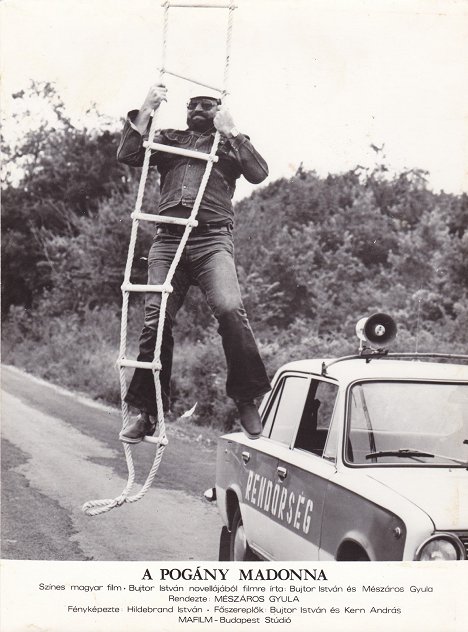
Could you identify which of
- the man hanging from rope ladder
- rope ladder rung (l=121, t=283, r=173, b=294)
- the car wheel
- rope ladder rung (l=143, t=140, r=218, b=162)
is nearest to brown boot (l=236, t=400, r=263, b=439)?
the man hanging from rope ladder

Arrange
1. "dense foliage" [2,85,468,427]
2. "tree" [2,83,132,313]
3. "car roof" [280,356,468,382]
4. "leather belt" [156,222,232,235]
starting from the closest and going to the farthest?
1. "leather belt" [156,222,232,235]
2. "car roof" [280,356,468,382]
3. "tree" [2,83,132,313]
4. "dense foliage" [2,85,468,427]

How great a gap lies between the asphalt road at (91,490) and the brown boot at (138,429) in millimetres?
1694

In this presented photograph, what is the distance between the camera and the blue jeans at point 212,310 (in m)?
3.96

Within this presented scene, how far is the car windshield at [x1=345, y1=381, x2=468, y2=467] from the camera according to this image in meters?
4.03

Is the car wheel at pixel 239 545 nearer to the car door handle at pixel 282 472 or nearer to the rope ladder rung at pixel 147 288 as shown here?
the car door handle at pixel 282 472

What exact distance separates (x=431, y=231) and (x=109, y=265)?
470 centimetres

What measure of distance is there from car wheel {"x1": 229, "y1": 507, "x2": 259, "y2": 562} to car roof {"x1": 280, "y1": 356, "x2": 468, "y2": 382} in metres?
1.12

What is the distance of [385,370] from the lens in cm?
436

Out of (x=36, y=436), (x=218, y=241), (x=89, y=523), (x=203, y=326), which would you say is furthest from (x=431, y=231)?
(x=218, y=241)

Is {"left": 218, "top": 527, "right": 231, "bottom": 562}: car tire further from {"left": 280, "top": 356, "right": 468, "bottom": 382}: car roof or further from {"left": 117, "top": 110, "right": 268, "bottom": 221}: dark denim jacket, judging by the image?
{"left": 117, "top": 110, "right": 268, "bottom": 221}: dark denim jacket

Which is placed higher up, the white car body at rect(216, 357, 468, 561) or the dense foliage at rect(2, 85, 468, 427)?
the dense foliage at rect(2, 85, 468, 427)

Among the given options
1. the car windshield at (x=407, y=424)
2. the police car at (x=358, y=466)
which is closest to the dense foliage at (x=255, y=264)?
the police car at (x=358, y=466)

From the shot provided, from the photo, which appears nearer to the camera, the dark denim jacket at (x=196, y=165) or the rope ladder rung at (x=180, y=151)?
the rope ladder rung at (x=180, y=151)

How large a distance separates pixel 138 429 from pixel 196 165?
53.8 inches
